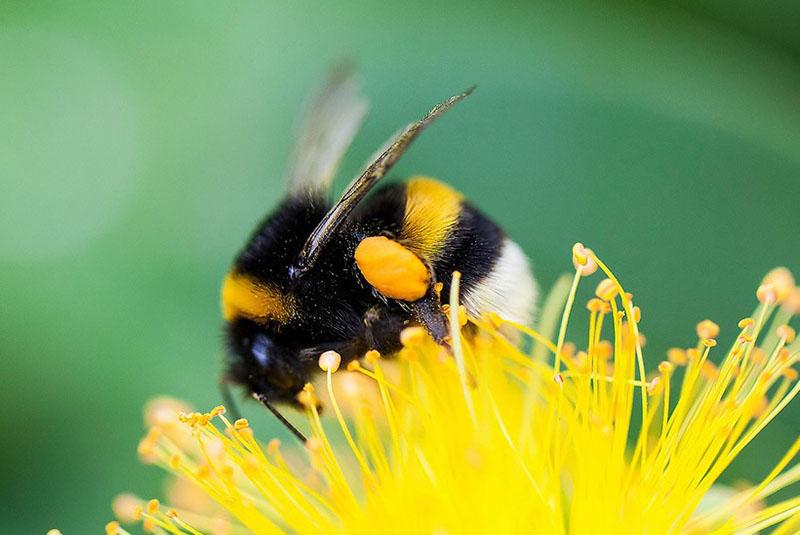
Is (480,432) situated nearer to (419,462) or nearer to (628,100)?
(419,462)

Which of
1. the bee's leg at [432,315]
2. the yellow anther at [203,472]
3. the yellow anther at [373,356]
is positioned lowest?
the yellow anther at [203,472]

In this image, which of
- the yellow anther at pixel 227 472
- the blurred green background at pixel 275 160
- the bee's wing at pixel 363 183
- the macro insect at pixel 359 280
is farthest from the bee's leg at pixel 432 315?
the blurred green background at pixel 275 160

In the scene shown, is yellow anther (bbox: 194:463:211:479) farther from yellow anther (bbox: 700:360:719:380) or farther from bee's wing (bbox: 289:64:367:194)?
yellow anther (bbox: 700:360:719:380)

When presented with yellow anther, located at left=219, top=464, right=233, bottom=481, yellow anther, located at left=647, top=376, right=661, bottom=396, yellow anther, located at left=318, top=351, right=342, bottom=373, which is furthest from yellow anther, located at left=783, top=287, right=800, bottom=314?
yellow anther, located at left=219, top=464, right=233, bottom=481

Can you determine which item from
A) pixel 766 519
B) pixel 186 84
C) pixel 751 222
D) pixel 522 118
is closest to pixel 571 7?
pixel 522 118

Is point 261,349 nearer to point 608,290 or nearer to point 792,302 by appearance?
point 608,290

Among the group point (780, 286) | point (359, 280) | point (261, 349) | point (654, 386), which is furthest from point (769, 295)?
point (261, 349)

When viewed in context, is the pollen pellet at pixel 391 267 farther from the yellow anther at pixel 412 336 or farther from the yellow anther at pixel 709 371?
the yellow anther at pixel 709 371
